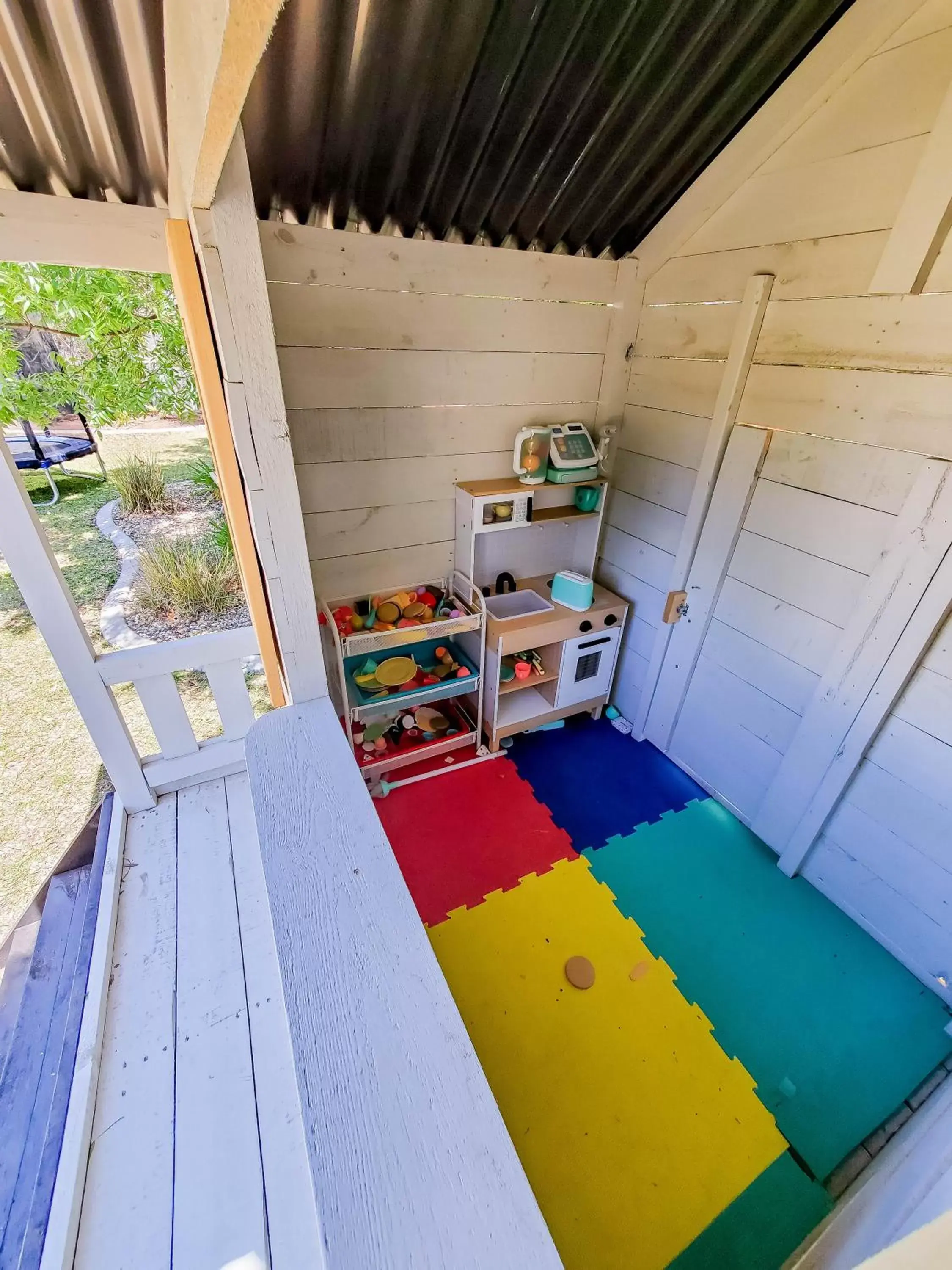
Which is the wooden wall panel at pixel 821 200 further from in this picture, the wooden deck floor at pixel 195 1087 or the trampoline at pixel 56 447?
the trampoline at pixel 56 447

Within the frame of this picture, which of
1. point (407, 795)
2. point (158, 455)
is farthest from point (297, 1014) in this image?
point (158, 455)

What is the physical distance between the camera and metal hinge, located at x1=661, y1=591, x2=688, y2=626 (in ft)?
6.81

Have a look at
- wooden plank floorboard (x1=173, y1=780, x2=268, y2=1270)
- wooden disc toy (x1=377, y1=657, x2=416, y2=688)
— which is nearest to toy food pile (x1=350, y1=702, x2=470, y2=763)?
wooden disc toy (x1=377, y1=657, x2=416, y2=688)

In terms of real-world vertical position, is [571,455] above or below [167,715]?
above

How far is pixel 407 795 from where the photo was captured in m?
2.13

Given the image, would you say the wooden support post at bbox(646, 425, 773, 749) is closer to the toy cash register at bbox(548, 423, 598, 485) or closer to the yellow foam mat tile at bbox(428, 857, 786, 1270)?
the toy cash register at bbox(548, 423, 598, 485)

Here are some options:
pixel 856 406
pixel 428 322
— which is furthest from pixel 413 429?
pixel 856 406

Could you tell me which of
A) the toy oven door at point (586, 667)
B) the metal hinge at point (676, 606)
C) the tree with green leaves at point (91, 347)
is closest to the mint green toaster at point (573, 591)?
the toy oven door at point (586, 667)

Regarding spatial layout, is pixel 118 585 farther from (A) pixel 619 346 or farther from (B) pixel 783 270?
(B) pixel 783 270

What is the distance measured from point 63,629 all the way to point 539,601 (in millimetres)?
1689

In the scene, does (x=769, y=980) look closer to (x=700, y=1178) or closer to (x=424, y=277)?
(x=700, y=1178)

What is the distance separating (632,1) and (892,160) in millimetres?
762

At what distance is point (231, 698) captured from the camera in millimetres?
1519

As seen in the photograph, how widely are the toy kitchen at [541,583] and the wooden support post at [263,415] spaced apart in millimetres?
922
